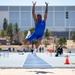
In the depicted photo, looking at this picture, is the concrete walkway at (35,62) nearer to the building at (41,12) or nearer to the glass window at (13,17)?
the building at (41,12)

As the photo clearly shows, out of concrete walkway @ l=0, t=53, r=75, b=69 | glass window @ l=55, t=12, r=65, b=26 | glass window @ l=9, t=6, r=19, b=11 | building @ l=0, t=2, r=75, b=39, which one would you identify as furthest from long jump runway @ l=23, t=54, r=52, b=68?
glass window @ l=9, t=6, r=19, b=11

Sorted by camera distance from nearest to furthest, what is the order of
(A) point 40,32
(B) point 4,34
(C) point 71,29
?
(A) point 40,32 → (B) point 4,34 → (C) point 71,29

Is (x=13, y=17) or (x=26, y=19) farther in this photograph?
(x=26, y=19)

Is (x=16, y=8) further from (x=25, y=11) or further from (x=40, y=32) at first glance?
(x=40, y=32)

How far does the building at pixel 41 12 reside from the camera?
107875mm

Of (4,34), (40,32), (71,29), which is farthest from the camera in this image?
(71,29)

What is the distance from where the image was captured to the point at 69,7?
10975cm

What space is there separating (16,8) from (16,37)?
25451mm

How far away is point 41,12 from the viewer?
107062mm
